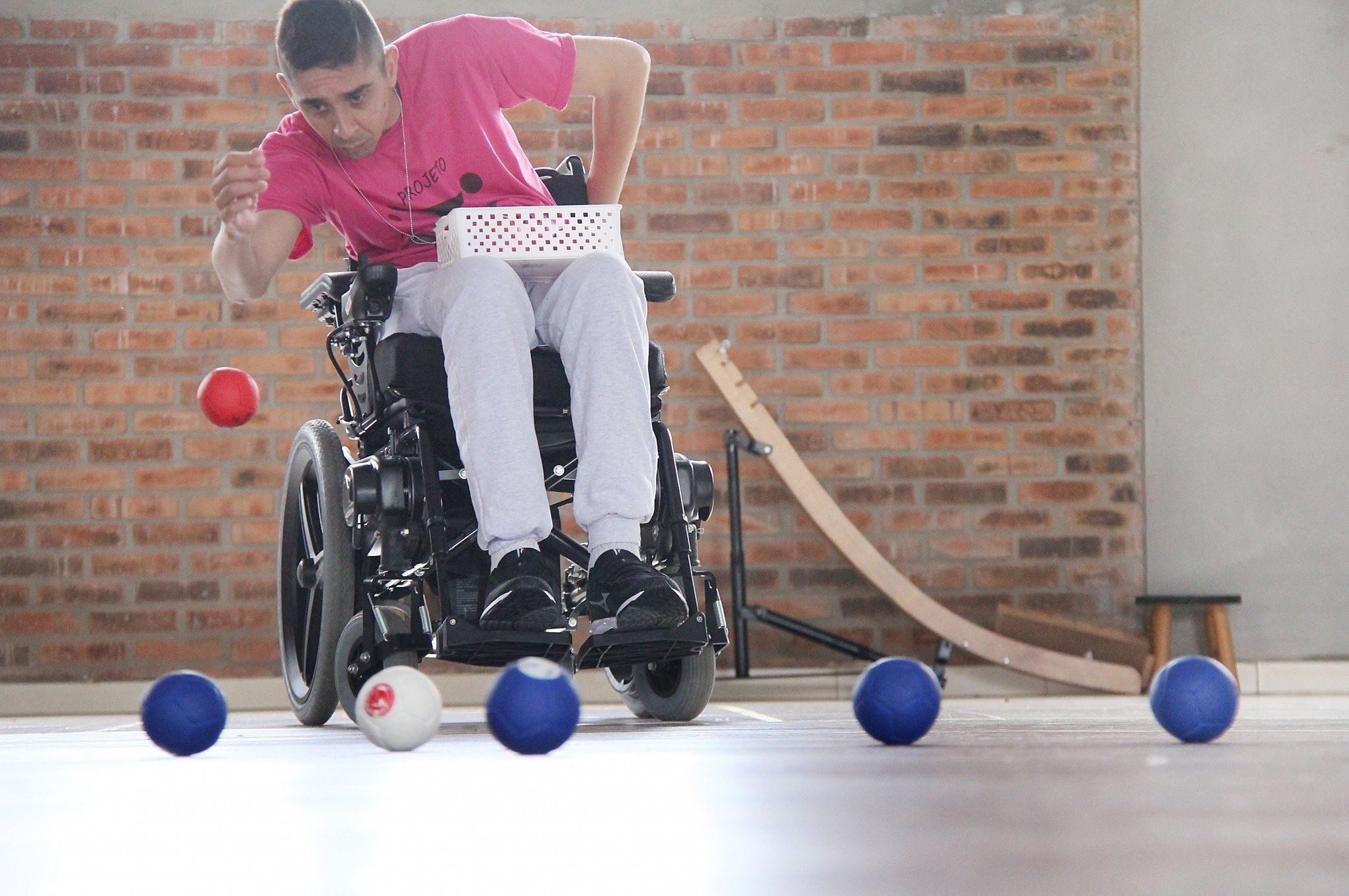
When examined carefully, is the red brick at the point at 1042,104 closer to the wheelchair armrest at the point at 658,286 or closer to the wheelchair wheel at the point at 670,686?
the wheelchair armrest at the point at 658,286

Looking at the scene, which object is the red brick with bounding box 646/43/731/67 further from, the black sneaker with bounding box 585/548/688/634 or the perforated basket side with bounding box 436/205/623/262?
the black sneaker with bounding box 585/548/688/634

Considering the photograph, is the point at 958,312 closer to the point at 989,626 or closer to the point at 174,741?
the point at 989,626

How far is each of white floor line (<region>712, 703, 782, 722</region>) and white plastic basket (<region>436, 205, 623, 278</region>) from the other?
32.5 inches

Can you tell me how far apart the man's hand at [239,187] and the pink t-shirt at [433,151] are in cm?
13

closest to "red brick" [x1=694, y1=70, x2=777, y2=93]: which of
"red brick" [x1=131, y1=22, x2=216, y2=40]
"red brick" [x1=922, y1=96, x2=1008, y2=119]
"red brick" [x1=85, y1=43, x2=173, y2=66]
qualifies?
"red brick" [x1=922, y1=96, x2=1008, y2=119]

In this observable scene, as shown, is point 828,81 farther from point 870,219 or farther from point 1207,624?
point 1207,624

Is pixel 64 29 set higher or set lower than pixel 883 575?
higher

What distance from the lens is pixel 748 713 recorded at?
2602 mm

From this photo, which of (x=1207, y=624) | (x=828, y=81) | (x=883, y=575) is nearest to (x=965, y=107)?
(x=828, y=81)

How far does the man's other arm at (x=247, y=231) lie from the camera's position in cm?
190

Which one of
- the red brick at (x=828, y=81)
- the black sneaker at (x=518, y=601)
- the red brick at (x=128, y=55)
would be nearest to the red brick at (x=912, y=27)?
the red brick at (x=828, y=81)

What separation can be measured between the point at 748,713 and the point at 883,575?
85 centimetres

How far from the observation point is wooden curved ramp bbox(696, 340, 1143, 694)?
3312 millimetres

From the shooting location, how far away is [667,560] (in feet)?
6.36
